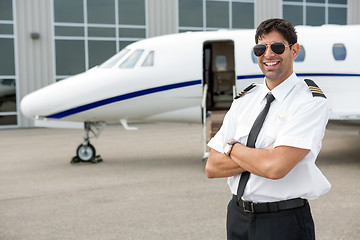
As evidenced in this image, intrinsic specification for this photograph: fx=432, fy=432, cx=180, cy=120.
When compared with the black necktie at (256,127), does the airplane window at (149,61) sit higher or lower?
higher

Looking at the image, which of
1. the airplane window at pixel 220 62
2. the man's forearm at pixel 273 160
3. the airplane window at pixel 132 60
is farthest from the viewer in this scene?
the airplane window at pixel 220 62

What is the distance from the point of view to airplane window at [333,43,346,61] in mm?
9789

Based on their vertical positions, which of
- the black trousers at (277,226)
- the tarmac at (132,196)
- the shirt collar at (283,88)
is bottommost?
the tarmac at (132,196)

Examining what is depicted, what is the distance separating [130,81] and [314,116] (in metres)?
7.21

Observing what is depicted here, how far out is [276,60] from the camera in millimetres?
2246

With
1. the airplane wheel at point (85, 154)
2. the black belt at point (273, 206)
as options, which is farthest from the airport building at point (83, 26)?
the black belt at point (273, 206)

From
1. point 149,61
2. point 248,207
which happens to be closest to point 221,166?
point 248,207

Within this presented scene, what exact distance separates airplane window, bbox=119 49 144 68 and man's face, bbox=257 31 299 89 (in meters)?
7.26

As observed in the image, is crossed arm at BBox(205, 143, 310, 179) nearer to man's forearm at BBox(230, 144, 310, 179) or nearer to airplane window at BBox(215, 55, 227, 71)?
man's forearm at BBox(230, 144, 310, 179)

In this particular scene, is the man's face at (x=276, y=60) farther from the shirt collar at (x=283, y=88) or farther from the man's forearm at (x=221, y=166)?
the man's forearm at (x=221, y=166)

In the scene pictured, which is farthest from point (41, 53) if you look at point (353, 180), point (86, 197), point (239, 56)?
point (353, 180)

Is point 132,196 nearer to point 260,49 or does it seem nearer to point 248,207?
point 248,207

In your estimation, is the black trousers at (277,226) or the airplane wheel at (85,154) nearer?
the black trousers at (277,226)

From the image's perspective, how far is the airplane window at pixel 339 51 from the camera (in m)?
9.79
